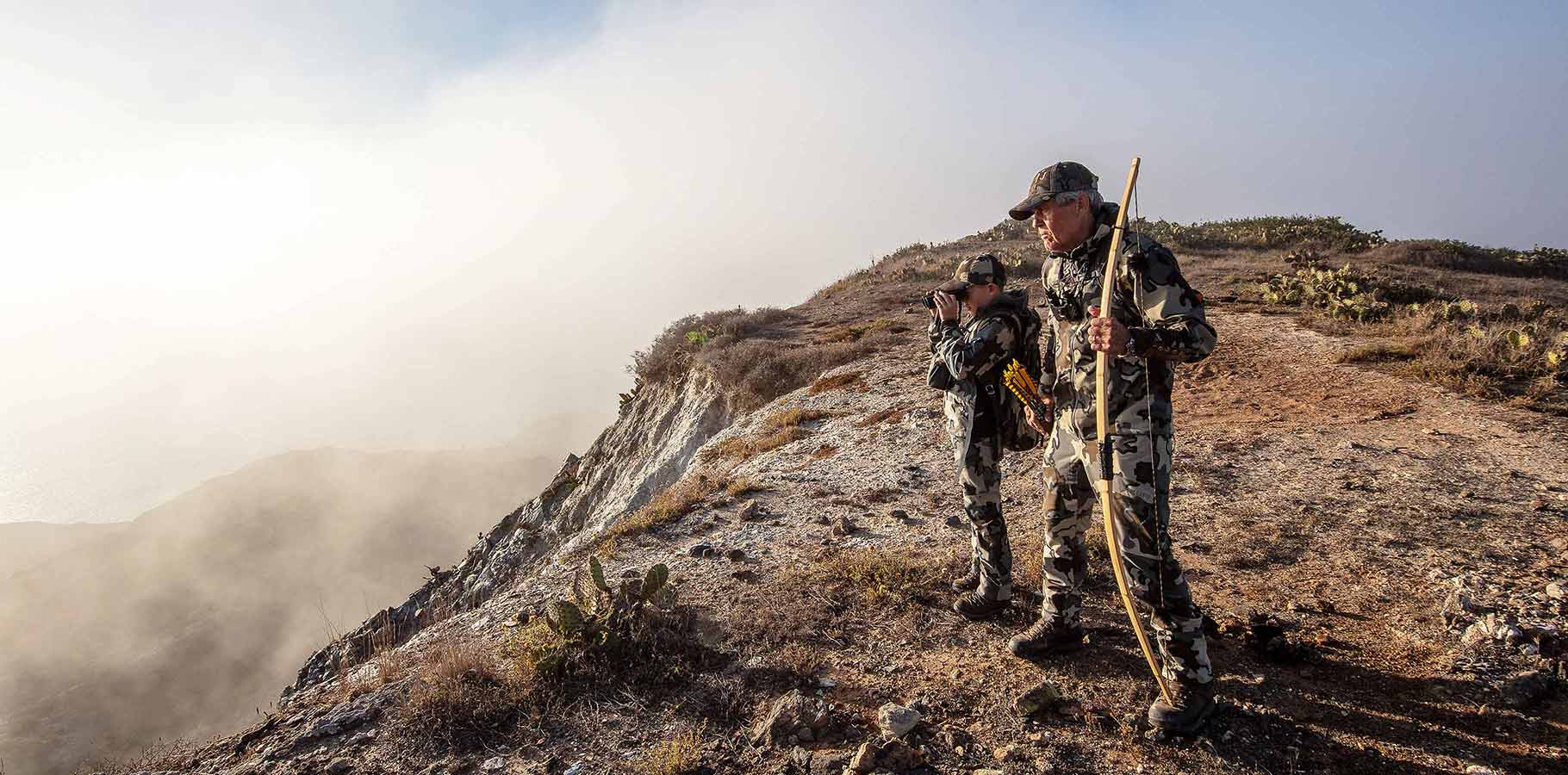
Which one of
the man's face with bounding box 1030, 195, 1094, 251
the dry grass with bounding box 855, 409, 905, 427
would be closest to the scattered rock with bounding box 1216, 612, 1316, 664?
the man's face with bounding box 1030, 195, 1094, 251

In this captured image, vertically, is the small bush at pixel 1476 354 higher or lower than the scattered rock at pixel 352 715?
higher

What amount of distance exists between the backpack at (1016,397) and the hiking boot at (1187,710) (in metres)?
1.56

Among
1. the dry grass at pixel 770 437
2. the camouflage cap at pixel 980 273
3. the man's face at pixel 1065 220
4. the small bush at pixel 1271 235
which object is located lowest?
the dry grass at pixel 770 437

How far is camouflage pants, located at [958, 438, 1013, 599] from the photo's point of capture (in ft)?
14.4

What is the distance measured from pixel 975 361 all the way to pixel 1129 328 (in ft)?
3.62

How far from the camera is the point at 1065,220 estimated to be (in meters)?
3.51

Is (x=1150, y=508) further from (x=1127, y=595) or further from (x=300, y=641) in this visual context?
(x=300, y=641)

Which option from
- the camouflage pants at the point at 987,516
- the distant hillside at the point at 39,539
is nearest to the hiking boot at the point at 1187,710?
the camouflage pants at the point at 987,516

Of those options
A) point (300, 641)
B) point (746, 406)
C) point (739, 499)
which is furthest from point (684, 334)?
point (300, 641)

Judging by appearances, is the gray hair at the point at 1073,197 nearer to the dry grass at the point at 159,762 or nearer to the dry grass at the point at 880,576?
the dry grass at the point at 880,576

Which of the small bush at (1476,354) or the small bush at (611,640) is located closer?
the small bush at (611,640)

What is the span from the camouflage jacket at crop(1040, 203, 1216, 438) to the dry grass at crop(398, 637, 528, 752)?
14.0 feet

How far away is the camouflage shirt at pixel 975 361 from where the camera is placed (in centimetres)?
414

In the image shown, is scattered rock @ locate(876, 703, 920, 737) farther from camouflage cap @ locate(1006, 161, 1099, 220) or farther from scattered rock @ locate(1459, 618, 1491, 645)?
scattered rock @ locate(1459, 618, 1491, 645)
